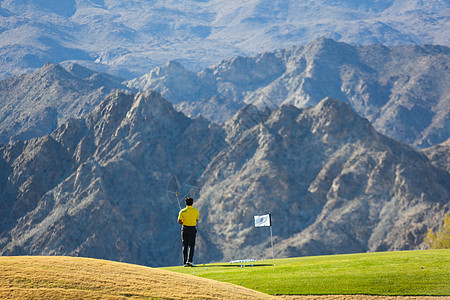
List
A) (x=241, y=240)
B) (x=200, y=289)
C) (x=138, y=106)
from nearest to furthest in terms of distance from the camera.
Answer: (x=200, y=289) → (x=241, y=240) → (x=138, y=106)

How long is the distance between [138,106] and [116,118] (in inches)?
302

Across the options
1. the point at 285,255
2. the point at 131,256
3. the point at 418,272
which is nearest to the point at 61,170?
the point at 131,256

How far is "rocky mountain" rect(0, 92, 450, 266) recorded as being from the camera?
13650 cm

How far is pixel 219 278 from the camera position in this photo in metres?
30.3

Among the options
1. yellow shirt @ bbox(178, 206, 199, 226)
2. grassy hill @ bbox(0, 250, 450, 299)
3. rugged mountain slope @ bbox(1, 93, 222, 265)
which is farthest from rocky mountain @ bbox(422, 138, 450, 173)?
yellow shirt @ bbox(178, 206, 199, 226)

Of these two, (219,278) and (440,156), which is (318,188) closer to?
(440,156)

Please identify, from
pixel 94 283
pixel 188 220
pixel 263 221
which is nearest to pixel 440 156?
pixel 263 221

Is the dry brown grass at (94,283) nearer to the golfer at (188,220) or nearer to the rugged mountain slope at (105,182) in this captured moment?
the golfer at (188,220)

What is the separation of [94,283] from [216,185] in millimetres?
138606

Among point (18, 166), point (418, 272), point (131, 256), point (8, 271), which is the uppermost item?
point (8, 271)

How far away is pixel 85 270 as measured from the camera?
22953mm

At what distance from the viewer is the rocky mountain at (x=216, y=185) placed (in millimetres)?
136500

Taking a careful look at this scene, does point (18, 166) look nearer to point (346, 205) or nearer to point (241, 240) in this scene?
point (241, 240)

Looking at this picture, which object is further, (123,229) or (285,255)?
(123,229)
